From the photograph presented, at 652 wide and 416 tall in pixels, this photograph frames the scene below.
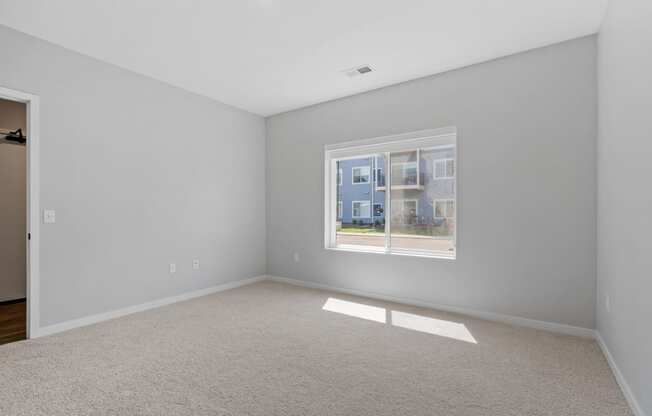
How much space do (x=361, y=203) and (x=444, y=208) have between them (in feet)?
3.89

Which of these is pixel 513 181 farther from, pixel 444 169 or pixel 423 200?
pixel 423 200

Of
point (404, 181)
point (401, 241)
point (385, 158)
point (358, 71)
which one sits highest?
point (358, 71)

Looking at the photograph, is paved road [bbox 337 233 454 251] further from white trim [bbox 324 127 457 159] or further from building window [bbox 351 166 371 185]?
white trim [bbox 324 127 457 159]

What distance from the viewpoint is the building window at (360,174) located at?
4.49 metres

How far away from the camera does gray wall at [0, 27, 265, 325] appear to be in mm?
3016

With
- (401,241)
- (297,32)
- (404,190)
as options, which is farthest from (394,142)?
(297,32)

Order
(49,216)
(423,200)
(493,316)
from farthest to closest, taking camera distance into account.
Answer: (423,200), (493,316), (49,216)

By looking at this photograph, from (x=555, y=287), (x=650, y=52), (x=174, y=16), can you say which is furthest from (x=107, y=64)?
(x=555, y=287)

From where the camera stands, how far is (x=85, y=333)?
3000 millimetres

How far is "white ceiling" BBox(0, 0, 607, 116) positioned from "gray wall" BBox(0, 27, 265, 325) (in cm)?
31

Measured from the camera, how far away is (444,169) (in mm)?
3785

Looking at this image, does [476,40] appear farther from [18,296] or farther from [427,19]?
[18,296]

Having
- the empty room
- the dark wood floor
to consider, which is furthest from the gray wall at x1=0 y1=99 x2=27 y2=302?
the dark wood floor

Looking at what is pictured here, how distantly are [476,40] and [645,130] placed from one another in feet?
5.62
